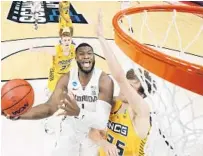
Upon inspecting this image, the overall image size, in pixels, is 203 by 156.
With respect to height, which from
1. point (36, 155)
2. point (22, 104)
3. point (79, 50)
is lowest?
point (36, 155)

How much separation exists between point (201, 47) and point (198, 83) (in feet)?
4.81

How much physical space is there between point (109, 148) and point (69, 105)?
342 millimetres

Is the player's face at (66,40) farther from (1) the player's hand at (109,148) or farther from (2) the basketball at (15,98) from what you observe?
(1) the player's hand at (109,148)

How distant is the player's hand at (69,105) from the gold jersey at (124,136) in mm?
257

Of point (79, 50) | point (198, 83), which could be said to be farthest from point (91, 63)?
point (198, 83)

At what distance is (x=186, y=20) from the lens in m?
2.36

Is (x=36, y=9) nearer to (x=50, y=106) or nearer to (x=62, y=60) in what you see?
(x=62, y=60)

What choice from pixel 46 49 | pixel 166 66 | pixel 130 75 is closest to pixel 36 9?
pixel 46 49

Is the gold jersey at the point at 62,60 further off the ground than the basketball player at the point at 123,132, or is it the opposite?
the gold jersey at the point at 62,60

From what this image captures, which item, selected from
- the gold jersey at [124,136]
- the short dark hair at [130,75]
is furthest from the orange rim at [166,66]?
the gold jersey at [124,136]

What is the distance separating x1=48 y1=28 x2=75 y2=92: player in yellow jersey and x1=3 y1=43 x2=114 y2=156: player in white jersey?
9cm

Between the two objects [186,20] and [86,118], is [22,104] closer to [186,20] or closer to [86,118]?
[86,118]

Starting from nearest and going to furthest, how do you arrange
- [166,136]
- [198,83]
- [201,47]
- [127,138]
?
1. [198,83]
2. [166,136]
3. [127,138]
4. [201,47]

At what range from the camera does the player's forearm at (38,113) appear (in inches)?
69.5
